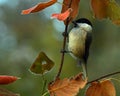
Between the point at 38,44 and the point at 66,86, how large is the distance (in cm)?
577

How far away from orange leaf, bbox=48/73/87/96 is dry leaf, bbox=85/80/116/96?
0.04 m

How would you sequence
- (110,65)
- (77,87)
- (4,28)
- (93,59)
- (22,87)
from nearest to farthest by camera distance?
(77,87), (22,87), (110,65), (93,59), (4,28)

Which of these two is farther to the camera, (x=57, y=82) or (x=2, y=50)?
(x=2, y=50)

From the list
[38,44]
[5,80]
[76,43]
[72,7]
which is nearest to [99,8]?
[72,7]

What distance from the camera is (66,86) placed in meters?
0.74

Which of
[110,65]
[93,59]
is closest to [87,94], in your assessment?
[110,65]

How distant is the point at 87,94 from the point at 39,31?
644 cm

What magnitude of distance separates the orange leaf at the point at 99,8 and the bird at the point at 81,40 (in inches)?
9.0

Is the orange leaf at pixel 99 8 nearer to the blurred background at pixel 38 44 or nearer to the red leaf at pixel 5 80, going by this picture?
the red leaf at pixel 5 80

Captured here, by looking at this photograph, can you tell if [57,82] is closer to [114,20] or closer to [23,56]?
[114,20]

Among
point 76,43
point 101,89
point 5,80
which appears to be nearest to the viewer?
point 5,80

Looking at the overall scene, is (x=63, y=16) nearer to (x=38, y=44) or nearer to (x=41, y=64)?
(x=41, y=64)

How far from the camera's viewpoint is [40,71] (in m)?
0.77

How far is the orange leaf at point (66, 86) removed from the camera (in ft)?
2.36
